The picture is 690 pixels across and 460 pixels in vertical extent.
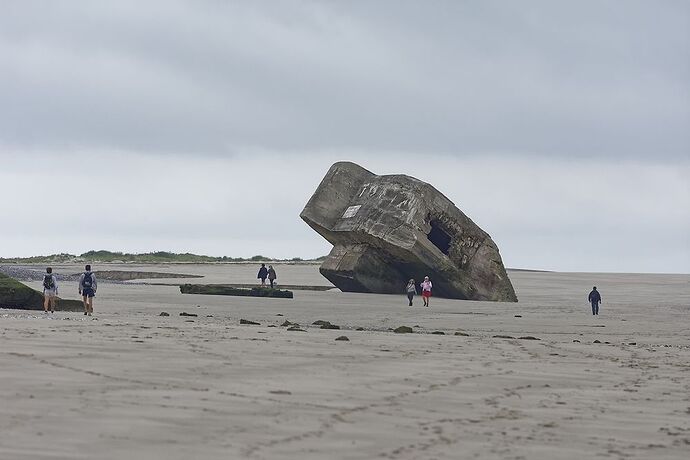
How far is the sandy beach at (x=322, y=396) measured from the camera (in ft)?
21.7

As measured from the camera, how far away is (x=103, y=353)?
995cm

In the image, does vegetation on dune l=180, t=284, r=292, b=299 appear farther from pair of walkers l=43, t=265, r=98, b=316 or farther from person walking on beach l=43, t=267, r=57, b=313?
person walking on beach l=43, t=267, r=57, b=313

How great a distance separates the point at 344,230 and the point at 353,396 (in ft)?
82.7

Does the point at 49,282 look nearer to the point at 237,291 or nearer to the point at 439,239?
the point at 237,291

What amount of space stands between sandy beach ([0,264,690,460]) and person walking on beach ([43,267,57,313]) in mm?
5308

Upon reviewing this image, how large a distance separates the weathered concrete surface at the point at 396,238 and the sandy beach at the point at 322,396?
18.2 metres

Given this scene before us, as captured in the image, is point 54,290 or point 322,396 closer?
point 322,396

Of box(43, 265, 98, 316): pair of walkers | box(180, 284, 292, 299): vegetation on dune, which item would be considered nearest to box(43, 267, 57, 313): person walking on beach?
box(43, 265, 98, 316): pair of walkers

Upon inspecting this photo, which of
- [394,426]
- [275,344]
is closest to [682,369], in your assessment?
[275,344]

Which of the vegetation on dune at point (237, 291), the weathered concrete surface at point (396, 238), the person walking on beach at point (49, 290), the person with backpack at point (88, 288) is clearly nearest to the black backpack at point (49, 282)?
the person walking on beach at point (49, 290)

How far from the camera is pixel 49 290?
1933 cm

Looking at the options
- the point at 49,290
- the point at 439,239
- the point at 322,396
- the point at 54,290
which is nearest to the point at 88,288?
the point at 54,290

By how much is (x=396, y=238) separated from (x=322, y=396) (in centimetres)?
2412

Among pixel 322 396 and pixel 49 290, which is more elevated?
pixel 49 290
